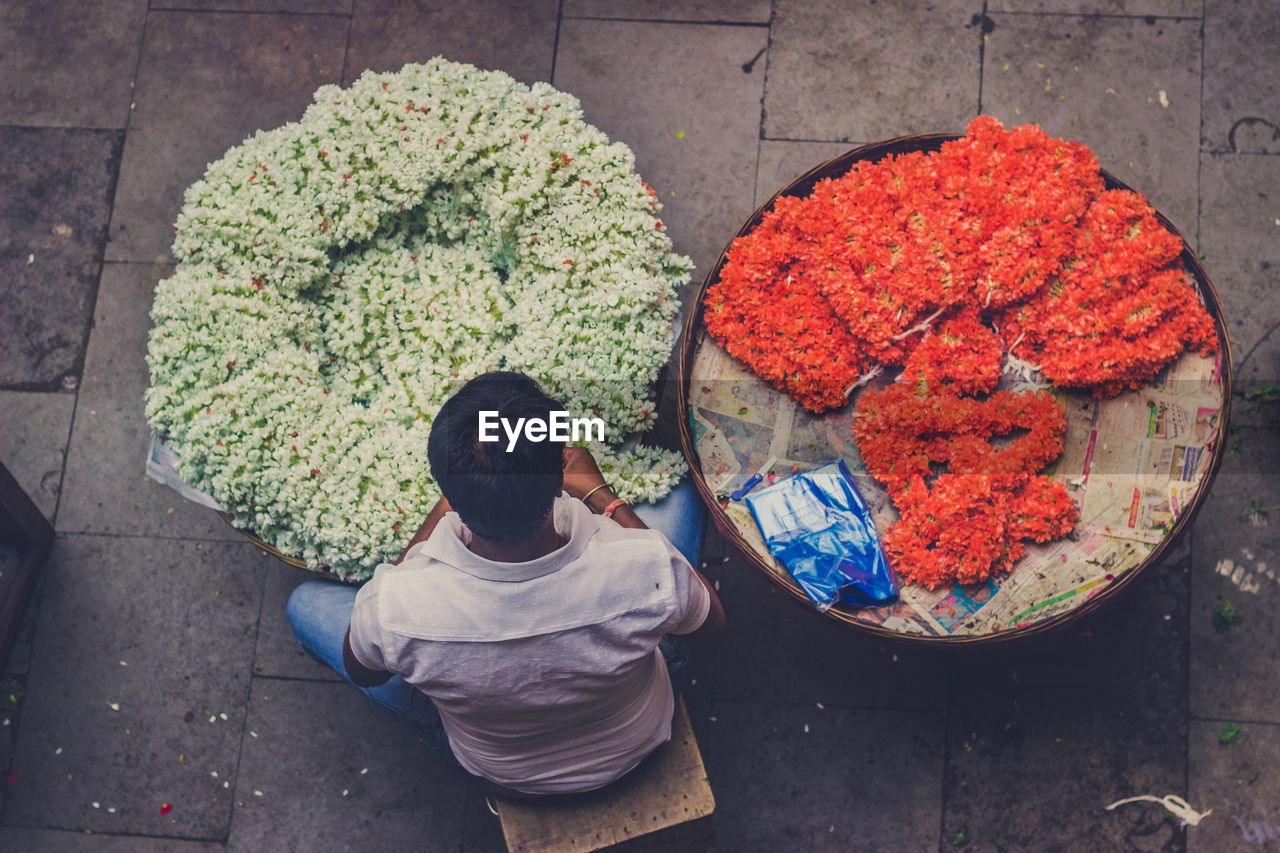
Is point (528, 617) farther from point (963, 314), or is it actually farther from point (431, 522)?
point (963, 314)

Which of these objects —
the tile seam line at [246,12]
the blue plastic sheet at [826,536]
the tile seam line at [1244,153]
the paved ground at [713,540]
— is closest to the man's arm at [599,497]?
the blue plastic sheet at [826,536]

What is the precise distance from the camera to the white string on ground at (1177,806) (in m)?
3.29

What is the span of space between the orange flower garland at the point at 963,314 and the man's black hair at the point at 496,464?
1102 mm

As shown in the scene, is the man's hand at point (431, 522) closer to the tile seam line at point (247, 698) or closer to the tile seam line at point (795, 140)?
the tile seam line at point (247, 698)

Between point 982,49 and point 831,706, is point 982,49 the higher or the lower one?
the higher one

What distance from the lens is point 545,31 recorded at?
3691mm

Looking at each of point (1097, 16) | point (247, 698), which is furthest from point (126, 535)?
point (1097, 16)

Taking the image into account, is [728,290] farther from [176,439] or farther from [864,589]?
[176,439]

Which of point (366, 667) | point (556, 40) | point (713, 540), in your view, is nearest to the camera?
point (366, 667)

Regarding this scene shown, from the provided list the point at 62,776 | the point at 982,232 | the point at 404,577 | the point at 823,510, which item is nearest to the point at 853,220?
the point at 982,232

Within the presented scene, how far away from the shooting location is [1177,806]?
10.8 feet

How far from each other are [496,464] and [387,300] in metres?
1.41

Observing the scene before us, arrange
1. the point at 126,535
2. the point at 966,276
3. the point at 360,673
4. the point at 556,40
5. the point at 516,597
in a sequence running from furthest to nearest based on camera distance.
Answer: the point at 556,40, the point at 126,535, the point at 966,276, the point at 360,673, the point at 516,597

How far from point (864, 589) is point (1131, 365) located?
952mm
